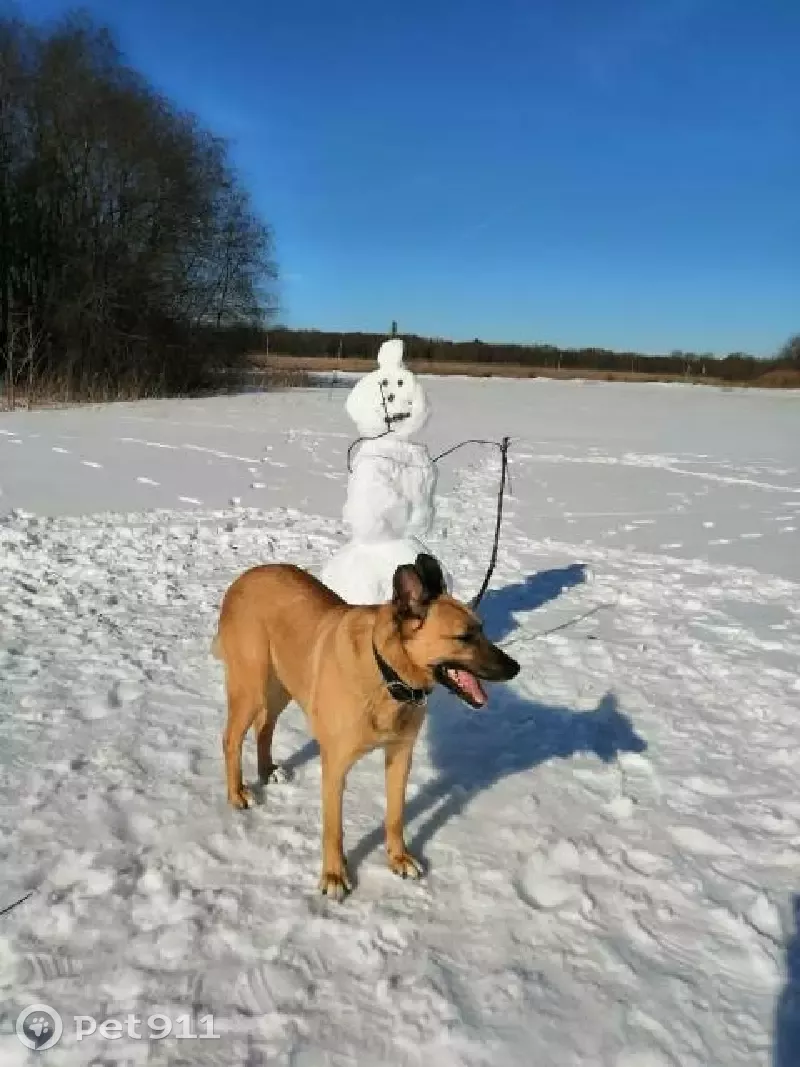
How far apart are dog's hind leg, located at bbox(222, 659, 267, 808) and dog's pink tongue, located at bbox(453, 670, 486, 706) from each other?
1.16m

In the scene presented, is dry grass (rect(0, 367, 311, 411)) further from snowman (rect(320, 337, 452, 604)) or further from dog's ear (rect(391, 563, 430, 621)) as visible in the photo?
dog's ear (rect(391, 563, 430, 621))

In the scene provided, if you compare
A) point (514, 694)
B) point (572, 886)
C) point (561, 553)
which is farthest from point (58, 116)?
Answer: point (572, 886)

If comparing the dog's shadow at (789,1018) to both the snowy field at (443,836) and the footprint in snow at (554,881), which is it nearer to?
the snowy field at (443,836)

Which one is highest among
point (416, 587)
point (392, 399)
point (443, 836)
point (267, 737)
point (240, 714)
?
point (392, 399)

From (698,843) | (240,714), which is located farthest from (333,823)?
(698,843)

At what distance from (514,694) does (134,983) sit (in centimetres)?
321

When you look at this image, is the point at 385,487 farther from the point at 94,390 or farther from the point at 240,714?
the point at 94,390

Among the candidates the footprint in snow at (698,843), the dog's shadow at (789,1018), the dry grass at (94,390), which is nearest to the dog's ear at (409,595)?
the footprint in snow at (698,843)

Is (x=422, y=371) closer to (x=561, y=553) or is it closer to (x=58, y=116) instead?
(x=58, y=116)

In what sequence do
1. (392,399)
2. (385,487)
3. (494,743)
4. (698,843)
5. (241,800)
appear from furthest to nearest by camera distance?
1. (392,399)
2. (385,487)
3. (494,743)
4. (241,800)
5. (698,843)

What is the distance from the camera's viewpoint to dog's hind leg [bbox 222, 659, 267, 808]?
12.6 ft

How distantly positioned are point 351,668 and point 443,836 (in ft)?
3.58

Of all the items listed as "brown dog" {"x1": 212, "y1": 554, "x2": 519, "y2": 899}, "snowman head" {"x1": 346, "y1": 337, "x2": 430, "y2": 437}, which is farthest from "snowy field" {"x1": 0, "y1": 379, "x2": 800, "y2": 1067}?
"snowman head" {"x1": 346, "y1": 337, "x2": 430, "y2": 437}

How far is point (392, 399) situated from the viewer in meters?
5.93
